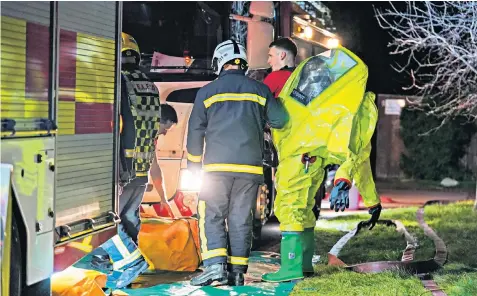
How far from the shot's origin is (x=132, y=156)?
664cm

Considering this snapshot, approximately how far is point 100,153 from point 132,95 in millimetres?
1122

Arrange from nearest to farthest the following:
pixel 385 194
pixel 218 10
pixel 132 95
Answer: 1. pixel 132 95
2. pixel 218 10
3. pixel 385 194

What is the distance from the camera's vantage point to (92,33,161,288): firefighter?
6.58 metres

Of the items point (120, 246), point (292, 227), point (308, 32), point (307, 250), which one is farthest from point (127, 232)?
point (308, 32)

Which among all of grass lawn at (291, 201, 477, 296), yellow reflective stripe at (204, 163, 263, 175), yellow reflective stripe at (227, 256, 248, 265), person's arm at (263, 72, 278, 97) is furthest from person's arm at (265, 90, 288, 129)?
grass lawn at (291, 201, 477, 296)

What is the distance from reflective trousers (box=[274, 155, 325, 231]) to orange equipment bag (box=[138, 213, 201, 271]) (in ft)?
2.78

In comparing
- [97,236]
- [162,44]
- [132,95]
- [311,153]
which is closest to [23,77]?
[97,236]

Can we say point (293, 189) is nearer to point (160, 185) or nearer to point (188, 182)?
point (188, 182)

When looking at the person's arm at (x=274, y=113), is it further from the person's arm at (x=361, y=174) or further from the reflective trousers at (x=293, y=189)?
the person's arm at (x=361, y=174)

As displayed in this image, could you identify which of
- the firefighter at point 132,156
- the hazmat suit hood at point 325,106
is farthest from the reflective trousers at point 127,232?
the hazmat suit hood at point 325,106

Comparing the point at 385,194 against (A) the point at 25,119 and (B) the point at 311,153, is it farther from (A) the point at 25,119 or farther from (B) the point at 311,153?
(A) the point at 25,119

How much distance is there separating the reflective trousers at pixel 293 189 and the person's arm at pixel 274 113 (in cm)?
31

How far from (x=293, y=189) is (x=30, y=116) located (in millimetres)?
2822

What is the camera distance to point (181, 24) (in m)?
8.93
